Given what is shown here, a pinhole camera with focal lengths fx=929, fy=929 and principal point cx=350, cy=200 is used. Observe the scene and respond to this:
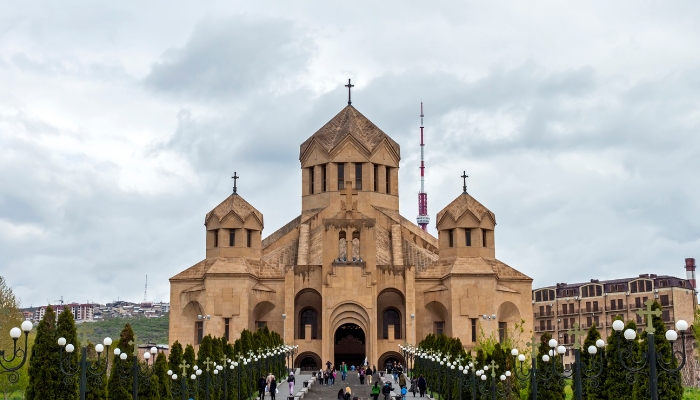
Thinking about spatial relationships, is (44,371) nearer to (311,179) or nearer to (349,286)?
(349,286)

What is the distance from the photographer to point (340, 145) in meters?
61.2

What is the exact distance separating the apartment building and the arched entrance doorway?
19150mm

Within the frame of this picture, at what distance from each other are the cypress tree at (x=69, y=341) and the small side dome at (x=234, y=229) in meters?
33.8

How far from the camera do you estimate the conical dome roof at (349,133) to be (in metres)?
61.6

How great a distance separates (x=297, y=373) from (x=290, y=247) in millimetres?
11831

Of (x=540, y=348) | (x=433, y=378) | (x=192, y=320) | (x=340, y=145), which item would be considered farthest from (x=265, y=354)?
(x=340, y=145)

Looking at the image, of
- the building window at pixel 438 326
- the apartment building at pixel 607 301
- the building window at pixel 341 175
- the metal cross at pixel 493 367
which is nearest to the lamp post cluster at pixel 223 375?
the metal cross at pixel 493 367

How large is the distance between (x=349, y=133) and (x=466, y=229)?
36.4 ft

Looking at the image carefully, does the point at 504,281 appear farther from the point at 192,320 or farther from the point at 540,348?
the point at 540,348

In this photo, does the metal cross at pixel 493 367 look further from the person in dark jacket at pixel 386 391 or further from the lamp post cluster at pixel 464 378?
the person in dark jacket at pixel 386 391

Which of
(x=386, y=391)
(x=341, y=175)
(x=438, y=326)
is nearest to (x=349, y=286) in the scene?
(x=438, y=326)

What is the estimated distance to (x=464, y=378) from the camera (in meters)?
32.0

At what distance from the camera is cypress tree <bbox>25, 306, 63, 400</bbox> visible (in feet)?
67.5

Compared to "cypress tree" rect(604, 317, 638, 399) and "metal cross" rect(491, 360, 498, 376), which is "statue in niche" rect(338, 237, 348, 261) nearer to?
"metal cross" rect(491, 360, 498, 376)
